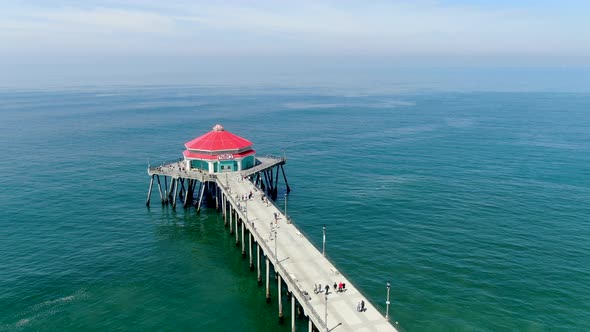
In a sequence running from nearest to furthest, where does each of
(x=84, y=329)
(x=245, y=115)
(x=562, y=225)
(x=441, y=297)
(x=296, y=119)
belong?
(x=84, y=329) < (x=441, y=297) < (x=562, y=225) < (x=296, y=119) < (x=245, y=115)

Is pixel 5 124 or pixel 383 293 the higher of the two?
pixel 5 124

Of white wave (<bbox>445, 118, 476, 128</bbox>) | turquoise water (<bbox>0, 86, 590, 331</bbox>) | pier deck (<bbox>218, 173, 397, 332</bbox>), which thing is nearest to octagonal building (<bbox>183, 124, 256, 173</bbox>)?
turquoise water (<bbox>0, 86, 590, 331</bbox>)

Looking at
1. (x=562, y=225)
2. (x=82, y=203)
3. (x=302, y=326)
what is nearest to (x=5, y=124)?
(x=82, y=203)

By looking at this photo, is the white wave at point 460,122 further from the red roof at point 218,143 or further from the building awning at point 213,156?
the building awning at point 213,156

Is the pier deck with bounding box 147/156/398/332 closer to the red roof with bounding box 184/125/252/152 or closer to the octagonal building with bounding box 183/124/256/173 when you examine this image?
the octagonal building with bounding box 183/124/256/173

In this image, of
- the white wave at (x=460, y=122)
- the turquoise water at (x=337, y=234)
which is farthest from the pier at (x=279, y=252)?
the white wave at (x=460, y=122)

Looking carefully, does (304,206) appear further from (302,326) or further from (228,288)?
(302,326)

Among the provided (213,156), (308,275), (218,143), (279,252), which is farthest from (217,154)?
(308,275)
